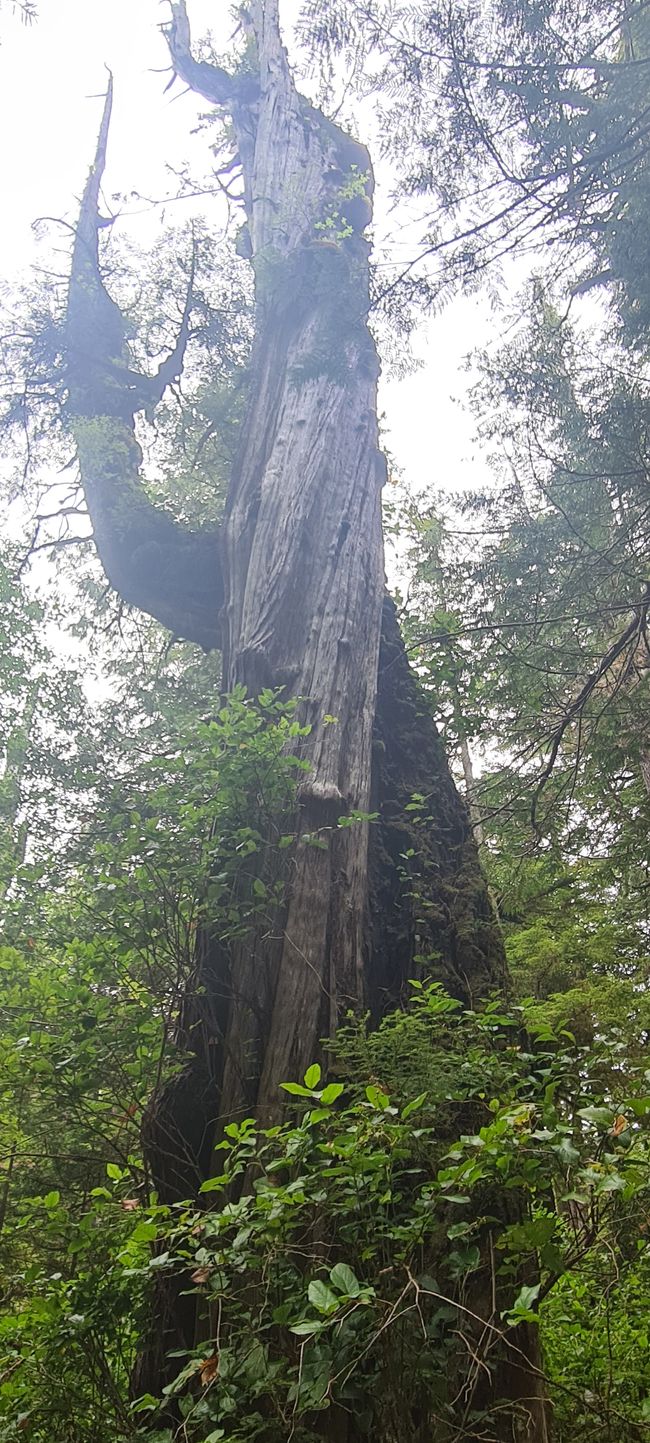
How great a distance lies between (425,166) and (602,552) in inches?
104

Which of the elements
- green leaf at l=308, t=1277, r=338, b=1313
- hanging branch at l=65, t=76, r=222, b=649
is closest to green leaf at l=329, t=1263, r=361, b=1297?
green leaf at l=308, t=1277, r=338, b=1313

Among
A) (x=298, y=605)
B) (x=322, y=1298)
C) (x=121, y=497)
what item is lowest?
(x=322, y=1298)

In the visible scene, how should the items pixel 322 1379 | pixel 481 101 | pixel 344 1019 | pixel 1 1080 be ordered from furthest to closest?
pixel 481 101 → pixel 344 1019 → pixel 1 1080 → pixel 322 1379

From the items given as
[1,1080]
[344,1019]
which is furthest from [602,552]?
[1,1080]

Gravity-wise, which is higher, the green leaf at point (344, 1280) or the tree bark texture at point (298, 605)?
the tree bark texture at point (298, 605)

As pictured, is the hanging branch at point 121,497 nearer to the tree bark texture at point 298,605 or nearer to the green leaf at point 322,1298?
the tree bark texture at point 298,605

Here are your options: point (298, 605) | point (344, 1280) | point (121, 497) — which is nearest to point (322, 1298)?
point (344, 1280)

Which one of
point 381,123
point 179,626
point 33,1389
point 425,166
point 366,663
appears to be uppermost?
point 381,123

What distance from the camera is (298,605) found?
183 inches

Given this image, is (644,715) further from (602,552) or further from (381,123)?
(381,123)

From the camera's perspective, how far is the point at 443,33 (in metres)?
4.70

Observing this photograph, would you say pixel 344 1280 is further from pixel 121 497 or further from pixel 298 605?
pixel 121 497

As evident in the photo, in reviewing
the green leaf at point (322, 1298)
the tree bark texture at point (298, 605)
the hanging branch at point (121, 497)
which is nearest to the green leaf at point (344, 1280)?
the green leaf at point (322, 1298)

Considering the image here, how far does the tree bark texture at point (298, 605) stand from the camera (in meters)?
3.32
